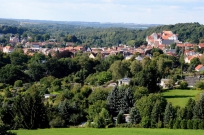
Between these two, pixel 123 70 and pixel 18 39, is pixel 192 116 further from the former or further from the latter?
pixel 18 39

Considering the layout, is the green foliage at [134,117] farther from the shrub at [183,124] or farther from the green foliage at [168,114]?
the shrub at [183,124]

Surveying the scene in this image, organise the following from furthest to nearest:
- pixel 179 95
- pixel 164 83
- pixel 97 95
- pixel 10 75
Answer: pixel 10 75, pixel 164 83, pixel 179 95, pixel 97 95

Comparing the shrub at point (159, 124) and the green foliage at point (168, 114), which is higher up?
the green foliage at point (168, 114)

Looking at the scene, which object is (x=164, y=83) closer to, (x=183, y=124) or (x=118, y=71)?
(x=118, y=71)

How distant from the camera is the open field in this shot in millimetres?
27312

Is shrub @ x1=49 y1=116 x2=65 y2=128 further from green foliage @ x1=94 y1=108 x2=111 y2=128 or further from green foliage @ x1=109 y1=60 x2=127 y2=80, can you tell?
green foliage @ x1=109 y1=60 x2=127 y2=80

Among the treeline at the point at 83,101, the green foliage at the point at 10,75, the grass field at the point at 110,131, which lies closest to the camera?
the grass field at the point at 110,131

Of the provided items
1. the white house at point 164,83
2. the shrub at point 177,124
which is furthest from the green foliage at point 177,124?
the white house at point 164,83

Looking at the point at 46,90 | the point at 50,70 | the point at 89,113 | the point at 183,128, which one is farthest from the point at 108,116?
the point at 50,70

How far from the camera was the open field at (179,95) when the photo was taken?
89.6 ft

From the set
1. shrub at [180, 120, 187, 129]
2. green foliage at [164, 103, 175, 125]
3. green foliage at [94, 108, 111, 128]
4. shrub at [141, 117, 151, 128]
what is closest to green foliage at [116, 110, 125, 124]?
green foliage at [94, 108, 111, 128]

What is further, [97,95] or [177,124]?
[97,95]

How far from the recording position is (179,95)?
Result: 3041 centimetres

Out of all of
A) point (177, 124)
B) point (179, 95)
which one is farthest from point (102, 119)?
point (179, 95)
